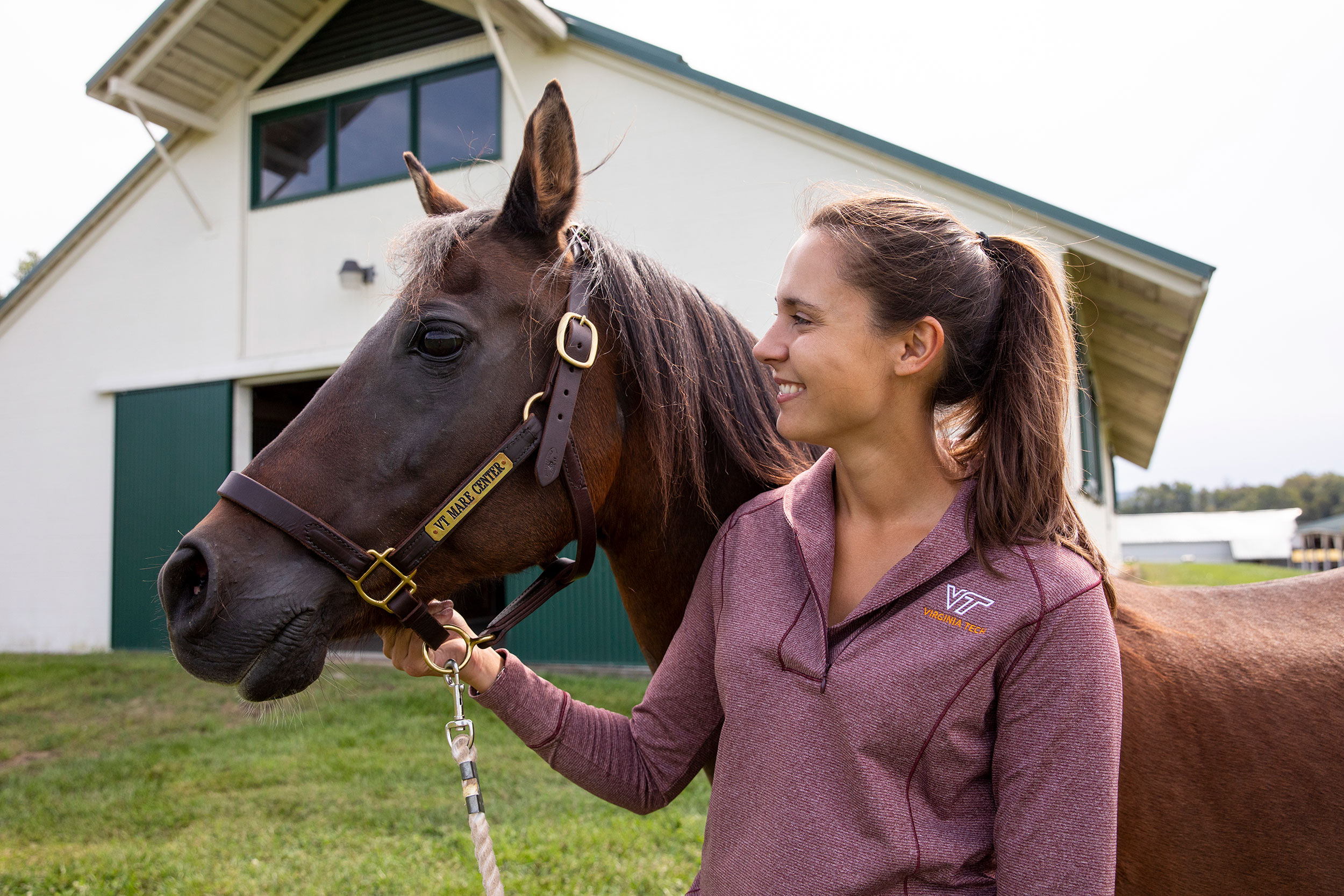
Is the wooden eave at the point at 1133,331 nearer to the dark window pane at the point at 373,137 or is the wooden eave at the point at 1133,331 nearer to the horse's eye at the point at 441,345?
the horse's eye at the point at 441,345

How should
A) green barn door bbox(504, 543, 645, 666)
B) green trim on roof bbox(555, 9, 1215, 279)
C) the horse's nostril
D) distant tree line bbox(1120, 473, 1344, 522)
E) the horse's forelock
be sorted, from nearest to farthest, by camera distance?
the horse's nostril < the horse's forelock < green trim on roof bbox(555, 9, 1215, 279) < green barn door bbox(504, 543, 645, 666) < distant tree line bbox(1120, 473, 1344, 522)

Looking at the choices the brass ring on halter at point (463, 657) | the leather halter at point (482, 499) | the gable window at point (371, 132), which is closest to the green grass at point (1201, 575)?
the gable window at point (371, 132)

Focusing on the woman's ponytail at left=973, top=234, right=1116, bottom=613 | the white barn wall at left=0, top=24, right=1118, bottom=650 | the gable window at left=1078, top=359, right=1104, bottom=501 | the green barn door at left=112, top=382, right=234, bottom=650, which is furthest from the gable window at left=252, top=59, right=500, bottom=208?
the woman's ponytail at left=973, top=234, right=1116, bottom=613

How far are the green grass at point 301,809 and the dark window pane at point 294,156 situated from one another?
20.3 feet

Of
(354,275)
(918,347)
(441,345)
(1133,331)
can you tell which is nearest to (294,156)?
(354,275)

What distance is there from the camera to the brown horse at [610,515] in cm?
141

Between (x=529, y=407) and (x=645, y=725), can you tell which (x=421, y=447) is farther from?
(x=645, y=725)

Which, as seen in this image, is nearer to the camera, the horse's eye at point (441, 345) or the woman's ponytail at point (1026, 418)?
the woman's ponytail at point (1026, 418)

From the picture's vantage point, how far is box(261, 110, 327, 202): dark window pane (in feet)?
32.3

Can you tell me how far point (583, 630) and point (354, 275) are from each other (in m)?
4.73

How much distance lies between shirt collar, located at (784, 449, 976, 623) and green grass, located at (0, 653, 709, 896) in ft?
3.20

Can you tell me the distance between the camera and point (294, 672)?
139cm

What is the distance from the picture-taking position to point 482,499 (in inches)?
58.5

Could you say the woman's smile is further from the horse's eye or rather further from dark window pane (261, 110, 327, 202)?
dark window pane (261, 110, 327, 202)
